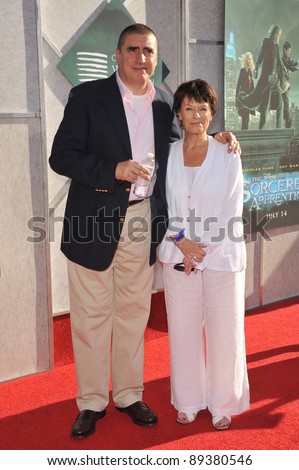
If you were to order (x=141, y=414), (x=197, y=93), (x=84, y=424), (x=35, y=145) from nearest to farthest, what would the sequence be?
(x=197, y=93), (x=84, y=424), (x=141, y=414), (x=35, y=145)

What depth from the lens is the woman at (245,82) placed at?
4.34 metres

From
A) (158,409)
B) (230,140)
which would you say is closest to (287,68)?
(230,140)

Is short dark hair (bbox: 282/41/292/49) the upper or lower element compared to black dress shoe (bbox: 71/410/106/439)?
upper

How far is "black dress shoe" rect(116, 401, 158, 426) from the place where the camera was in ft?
9.62

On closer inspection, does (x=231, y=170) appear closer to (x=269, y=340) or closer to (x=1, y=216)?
(x=1, y=216)

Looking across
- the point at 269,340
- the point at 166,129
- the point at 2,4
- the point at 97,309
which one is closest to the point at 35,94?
the point at 2,4

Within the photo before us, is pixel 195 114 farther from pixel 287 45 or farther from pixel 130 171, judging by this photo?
pixel 287 45

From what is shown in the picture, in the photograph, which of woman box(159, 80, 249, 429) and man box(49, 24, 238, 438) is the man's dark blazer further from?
woman box(159, 80, 249, 429)

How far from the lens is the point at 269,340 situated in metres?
4.15

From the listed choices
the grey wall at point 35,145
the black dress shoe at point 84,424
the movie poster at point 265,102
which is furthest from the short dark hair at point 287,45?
the black dress shoe at point 84,424

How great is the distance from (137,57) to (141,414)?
1.77 metres

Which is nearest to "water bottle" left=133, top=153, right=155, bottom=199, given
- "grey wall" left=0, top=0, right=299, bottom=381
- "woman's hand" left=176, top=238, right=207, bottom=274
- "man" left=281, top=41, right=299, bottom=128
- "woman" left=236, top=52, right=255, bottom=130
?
"woman's hand" left=176, top=238, right=207, bottom=274

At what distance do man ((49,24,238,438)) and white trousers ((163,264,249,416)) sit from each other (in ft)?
0.68

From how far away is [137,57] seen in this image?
262 centimetres
